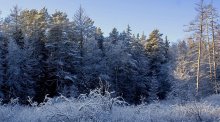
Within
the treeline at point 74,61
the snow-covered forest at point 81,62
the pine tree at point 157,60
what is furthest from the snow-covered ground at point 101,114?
the pine tree at point 157,60

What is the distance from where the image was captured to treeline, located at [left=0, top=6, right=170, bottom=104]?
3756 centimetres

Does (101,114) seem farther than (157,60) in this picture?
No

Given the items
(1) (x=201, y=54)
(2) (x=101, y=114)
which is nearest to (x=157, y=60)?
(1) (x=201, y=54)

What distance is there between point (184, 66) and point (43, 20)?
1952cm

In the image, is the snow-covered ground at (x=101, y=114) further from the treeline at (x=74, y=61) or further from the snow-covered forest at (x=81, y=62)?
the treeline at (x=74, y=61)

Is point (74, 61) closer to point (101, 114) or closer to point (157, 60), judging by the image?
point (157, 60)

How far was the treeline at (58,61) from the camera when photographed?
123 feet

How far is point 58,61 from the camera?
40.9 m

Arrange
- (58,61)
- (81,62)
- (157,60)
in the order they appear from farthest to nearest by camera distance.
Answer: (157,60)
(81,62)
(58,61)

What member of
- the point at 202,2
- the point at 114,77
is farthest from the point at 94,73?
the point at 202,2

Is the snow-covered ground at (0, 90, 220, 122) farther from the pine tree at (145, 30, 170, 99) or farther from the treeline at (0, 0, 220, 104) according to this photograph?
the pine tree at (145, 30, 170, 99)

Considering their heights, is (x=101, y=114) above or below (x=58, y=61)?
below

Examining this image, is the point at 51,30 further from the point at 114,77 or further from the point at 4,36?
the point at 114,77

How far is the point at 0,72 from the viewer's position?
36.0m
